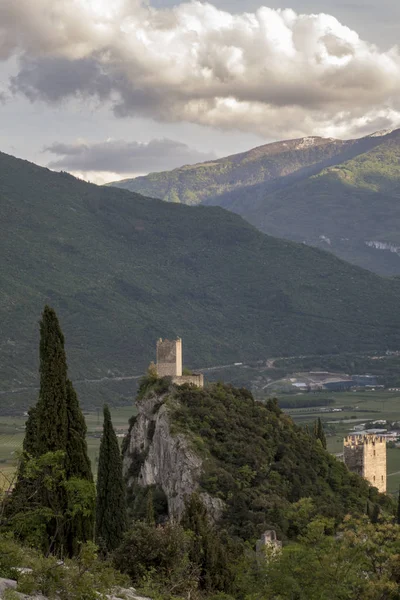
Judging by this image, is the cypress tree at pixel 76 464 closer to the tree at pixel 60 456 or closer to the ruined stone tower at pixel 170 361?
the tree at pixel 60 456

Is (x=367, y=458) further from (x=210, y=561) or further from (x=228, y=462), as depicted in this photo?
(x=210, y=561)

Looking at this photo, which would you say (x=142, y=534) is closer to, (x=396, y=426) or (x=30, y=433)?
(x=30, y=433)

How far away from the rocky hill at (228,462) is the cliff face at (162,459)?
0.06 m

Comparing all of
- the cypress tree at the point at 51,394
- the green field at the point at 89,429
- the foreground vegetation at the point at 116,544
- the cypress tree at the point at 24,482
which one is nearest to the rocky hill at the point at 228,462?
the foreground vegetation at the point at 116,544

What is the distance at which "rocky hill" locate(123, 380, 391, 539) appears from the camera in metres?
65.2

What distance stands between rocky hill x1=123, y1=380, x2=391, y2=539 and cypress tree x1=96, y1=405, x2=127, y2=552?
1494cm

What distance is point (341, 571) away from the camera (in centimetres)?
3309

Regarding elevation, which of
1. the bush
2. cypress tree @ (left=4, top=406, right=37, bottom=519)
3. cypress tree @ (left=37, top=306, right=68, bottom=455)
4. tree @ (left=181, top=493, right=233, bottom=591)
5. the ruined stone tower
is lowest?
tree @ (left=181, top=493, right=233, bottom=591)

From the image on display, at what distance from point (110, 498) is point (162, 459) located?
24.5 m

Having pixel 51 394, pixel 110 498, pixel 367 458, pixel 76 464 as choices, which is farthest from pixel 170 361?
pixel 76 464

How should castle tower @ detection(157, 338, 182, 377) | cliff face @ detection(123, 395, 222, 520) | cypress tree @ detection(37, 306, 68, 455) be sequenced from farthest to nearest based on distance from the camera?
1. castle tower @ detection(157, 338, 182, 377)
2. cliff face @ detection(123, 395, 222, 520)
3. cypress tree @ detection(37, 306, 68, 455)

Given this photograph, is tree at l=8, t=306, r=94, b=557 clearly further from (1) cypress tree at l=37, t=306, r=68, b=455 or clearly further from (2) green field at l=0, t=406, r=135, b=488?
(2) green field at l=0, t=406, r=135, b=488

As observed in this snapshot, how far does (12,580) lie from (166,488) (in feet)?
149

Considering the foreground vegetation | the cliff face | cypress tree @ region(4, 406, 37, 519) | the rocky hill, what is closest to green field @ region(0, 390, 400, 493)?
the cliff face
